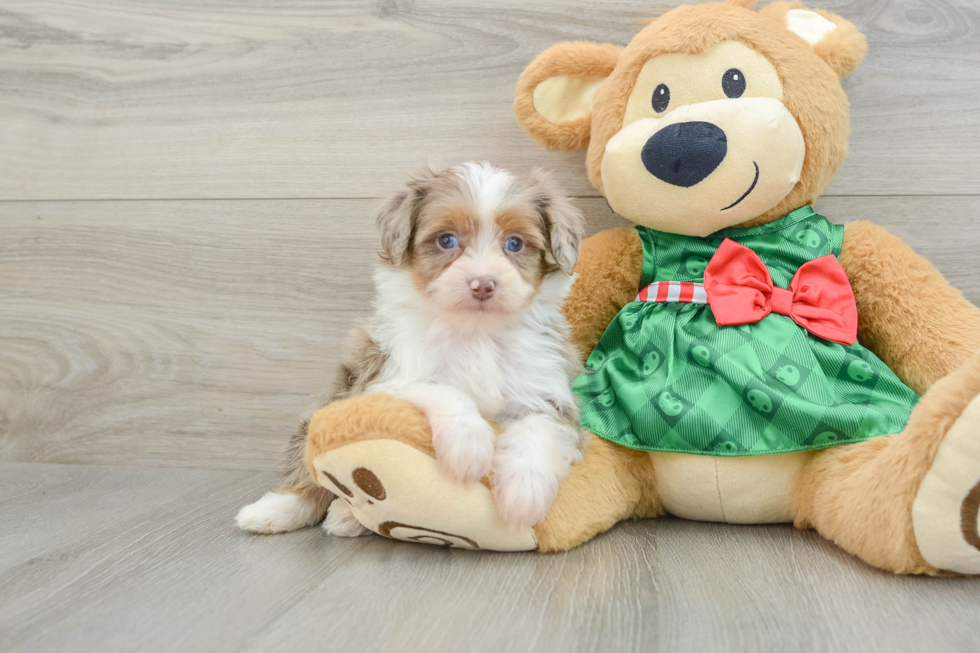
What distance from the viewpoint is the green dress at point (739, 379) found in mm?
1246

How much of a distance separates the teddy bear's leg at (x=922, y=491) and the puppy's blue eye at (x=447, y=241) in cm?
82

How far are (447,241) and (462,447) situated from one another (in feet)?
1.37

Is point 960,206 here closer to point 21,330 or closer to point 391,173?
point 391,173

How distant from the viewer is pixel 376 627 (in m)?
0.96

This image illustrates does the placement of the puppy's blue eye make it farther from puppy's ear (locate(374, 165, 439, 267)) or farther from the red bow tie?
the red bow tie

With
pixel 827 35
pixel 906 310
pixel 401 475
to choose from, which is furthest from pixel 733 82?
pixel 401 475

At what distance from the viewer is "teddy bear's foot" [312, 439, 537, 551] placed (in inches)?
45.4

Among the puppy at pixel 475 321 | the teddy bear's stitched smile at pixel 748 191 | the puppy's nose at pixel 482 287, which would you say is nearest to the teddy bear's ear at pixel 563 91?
the puppy at pixel 475 321

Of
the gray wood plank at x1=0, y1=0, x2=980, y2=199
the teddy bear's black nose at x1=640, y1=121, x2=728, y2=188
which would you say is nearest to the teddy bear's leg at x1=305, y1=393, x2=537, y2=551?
the teddy bear's black nose at x1=640, y1=121, x2=728, y2=188

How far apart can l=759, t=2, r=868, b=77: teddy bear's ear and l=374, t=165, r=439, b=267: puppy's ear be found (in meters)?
0.83

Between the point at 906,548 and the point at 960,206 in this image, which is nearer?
the point at 906,548

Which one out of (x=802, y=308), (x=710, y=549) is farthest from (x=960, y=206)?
(x=710, y=549)

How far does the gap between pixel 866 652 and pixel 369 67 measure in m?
1.72

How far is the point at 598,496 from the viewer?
131 cm
